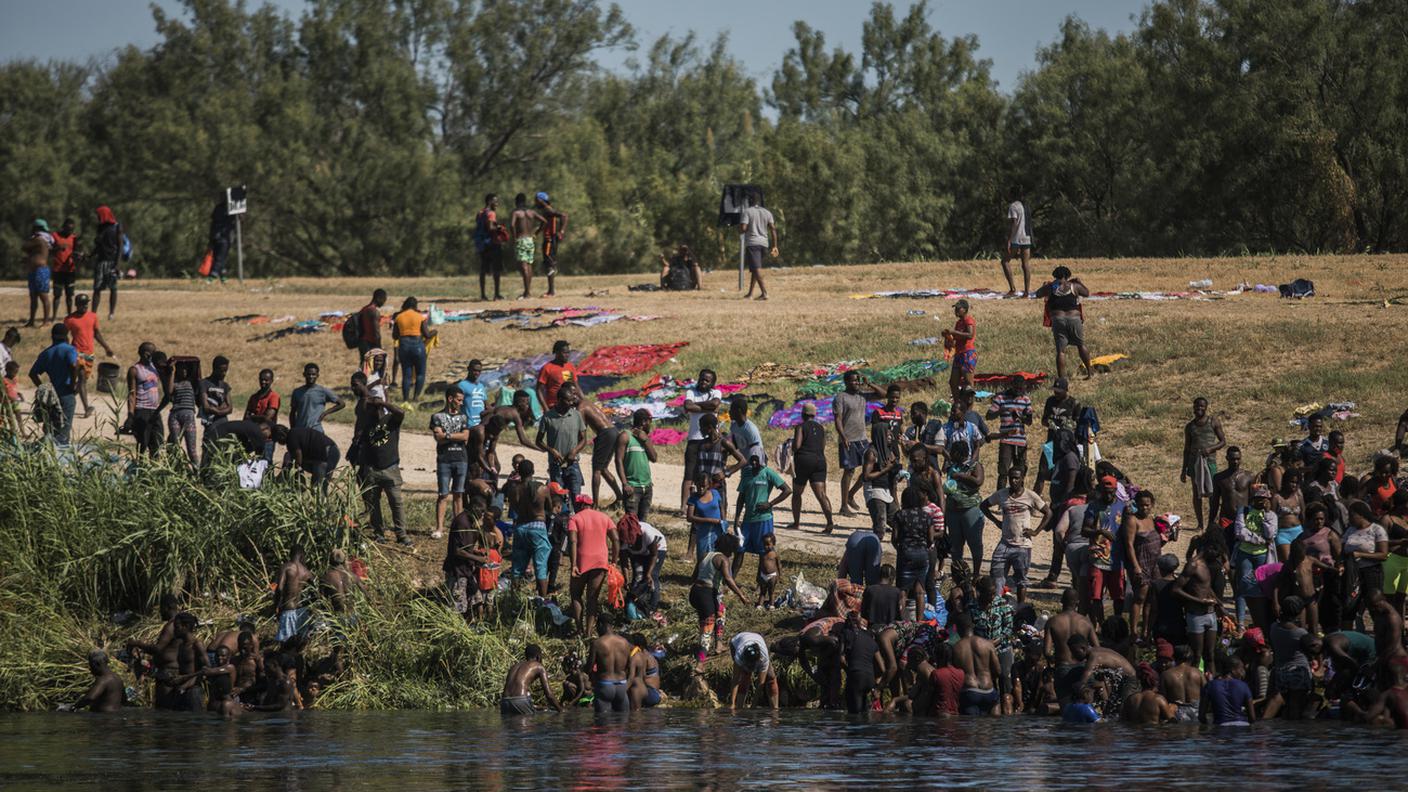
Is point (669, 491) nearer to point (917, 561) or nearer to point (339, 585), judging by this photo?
point (339, 585)

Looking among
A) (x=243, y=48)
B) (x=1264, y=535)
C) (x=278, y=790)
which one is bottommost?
(x=278, y=790)

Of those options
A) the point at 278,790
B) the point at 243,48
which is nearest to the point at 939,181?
the point at 243,48

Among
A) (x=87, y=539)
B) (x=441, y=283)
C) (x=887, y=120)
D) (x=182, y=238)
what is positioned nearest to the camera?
(x=87, y=539)

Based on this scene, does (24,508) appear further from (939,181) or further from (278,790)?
(939,181)

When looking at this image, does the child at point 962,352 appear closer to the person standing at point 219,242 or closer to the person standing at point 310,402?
the person standing at point 310,402

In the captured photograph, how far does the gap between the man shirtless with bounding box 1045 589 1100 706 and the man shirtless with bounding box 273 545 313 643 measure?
7.21 metres

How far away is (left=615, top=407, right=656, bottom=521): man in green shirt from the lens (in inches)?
778

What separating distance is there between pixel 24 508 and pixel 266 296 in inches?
770

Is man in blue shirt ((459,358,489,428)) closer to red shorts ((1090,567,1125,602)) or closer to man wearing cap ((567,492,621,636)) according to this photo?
man wearing cap ((567,492,621,636))

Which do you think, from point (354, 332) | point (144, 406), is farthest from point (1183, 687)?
point (354, 332)

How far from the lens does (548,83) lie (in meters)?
62.0

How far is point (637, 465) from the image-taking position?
19.9m

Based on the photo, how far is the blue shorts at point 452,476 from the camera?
67.2 feet

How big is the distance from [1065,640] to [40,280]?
22.0 metres
